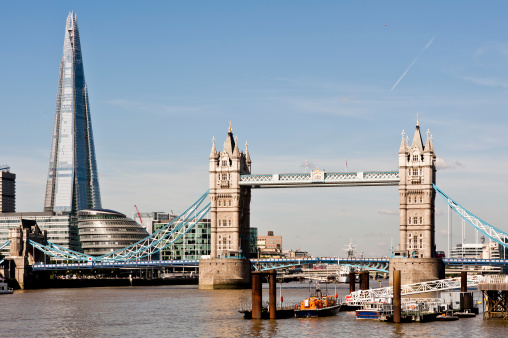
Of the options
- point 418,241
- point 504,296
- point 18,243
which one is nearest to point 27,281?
point 18,243

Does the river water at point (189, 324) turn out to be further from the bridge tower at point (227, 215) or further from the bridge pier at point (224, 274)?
the bridge tower at point (227, 215)

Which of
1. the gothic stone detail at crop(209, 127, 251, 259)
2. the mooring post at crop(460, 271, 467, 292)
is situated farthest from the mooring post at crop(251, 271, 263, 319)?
the gothic stone detail at crop(209, 127, 251, 259)

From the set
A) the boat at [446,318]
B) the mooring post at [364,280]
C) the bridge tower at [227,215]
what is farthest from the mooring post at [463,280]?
the bridge tower at [227,215]

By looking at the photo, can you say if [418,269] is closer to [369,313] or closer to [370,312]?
[369,313]

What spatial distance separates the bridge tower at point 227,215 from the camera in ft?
517

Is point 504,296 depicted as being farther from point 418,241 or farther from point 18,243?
point 18,243

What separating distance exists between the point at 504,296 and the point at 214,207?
3335 inches

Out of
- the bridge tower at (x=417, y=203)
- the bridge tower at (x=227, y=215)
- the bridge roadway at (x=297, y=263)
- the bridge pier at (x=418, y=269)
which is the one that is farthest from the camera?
the bridge tower at (x=227, y=215)

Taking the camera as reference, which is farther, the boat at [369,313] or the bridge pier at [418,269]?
the bridge pier at [418,269]

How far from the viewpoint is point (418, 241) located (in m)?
151

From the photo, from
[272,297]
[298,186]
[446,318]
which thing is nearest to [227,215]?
[298,186]

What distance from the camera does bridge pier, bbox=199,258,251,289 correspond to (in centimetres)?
15475

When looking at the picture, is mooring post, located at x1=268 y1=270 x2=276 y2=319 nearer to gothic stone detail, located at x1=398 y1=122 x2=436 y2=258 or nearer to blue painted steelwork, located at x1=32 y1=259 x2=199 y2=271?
gothic stone detail, located at x1=398 y1=122 x2=436 y2=258

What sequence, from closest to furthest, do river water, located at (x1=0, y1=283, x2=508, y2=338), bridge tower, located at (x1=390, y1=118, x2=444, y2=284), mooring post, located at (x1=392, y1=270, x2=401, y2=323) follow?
river water, located at (x1=0, y1=283, x2=508, y2=338) → mooring post, located at (x1=392, y1=270, x2=401, y2=323) → bridge tower, located at (x1=390, y1=118, x2=444, y2=284)
